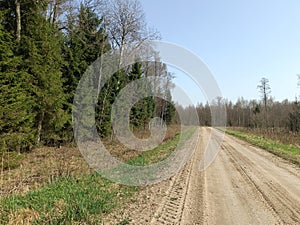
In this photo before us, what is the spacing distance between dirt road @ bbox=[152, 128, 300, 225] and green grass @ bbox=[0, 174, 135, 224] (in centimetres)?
124

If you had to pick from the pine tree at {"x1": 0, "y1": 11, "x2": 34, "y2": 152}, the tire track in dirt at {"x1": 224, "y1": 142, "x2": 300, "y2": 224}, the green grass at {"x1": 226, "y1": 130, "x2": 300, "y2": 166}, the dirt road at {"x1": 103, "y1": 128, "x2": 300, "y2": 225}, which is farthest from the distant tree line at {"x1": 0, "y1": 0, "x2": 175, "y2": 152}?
the green grass at {"x1": 226, "y1": 130, "x2": 300, "y2": 166}

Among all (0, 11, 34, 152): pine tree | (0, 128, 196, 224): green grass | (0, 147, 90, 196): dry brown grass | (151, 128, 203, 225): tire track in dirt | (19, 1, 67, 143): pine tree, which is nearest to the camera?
(0, 128, 196, 224): green grass

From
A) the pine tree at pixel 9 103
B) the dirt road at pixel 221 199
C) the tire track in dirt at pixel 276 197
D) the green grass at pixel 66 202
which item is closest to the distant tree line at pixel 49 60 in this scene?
the pine tree at pixel 9 103

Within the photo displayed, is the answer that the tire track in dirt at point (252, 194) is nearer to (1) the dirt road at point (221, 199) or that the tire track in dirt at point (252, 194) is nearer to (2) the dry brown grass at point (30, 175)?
(1) the dirt road at point (221, 199)

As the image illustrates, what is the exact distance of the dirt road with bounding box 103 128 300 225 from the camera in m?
4.68

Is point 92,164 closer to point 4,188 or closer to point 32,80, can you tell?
point 4,188

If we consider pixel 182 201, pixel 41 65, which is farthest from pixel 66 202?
pixel 41 65

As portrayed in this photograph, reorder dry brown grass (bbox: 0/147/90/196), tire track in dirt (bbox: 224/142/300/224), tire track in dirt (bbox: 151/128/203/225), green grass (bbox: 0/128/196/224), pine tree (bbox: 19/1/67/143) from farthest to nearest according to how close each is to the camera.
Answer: pine tree (bbox: 19/1/67/143) → dry brown grass (bbox: 0/147/90/196) → tire track in dirt (bbox: 224/142/300/224) → tire track in dirt (bbox: 151/128/203/225) → green grass (bbox: 0/128/196/224)

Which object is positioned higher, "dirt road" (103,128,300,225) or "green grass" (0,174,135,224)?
"green grass" (0,174,135,224)

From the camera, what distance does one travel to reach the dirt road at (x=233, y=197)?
15.4 feet

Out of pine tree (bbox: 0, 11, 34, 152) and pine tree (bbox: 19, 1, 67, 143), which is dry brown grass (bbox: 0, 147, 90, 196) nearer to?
pine tree (bbox: 0, 11, 34, 152)

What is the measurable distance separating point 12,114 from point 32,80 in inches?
138

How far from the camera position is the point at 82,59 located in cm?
1806

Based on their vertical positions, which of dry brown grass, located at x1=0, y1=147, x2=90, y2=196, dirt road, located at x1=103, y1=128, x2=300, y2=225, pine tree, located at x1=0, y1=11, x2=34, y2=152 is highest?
pine tree, located at x1=0, y1=11, x2=34, y2=152
